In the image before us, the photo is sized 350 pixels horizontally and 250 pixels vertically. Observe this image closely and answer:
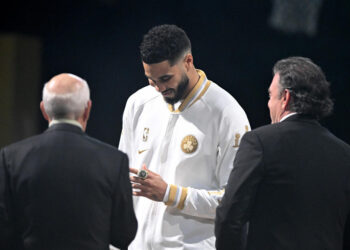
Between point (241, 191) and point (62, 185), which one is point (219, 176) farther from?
point (62, 185)

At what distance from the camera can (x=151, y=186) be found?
10.2ft

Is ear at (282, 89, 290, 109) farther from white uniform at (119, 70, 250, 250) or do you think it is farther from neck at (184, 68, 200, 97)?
neck at (184, 68, 200, 97)

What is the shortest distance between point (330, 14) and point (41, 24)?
2.46 metres

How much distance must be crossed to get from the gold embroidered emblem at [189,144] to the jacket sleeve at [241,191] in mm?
476

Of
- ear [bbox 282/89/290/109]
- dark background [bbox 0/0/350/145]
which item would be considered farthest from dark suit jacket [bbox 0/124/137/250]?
dark background [bbox 0/0/350/145]

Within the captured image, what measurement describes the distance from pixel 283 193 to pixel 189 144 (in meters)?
0.64

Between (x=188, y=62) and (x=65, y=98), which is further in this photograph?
(x=188, y=62)

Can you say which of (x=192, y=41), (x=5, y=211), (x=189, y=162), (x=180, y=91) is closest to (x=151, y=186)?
(x=189, y=162)

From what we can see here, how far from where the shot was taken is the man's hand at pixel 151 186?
123 inches

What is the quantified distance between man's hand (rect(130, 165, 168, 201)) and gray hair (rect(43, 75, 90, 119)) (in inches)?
23.7

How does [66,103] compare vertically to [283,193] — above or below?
above

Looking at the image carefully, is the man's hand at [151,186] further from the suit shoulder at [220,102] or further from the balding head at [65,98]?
the balding head at [65,98]

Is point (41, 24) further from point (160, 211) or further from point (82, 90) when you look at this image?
point (82, 90)

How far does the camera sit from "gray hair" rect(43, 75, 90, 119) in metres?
2.57
